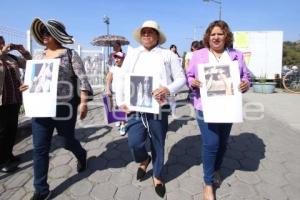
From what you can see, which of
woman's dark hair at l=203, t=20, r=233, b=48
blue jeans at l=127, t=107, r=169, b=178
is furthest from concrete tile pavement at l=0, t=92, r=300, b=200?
woman's dark hair at l=203, t=20, r=233, b=48

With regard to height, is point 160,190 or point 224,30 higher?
point 224,30

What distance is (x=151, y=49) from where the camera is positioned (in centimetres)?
321

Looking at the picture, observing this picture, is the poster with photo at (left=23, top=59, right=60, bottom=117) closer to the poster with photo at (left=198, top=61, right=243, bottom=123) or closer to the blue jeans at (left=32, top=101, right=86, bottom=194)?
the blue jeans at (left=32, top=101, right=86, bottom=194)

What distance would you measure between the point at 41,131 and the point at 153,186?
1.41m

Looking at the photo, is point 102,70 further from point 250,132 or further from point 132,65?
point 132,65

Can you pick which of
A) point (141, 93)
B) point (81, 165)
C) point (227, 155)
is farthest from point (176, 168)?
point (141, 93)

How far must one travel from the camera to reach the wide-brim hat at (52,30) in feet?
10.2

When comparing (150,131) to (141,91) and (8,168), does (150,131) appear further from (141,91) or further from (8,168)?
(8,168)

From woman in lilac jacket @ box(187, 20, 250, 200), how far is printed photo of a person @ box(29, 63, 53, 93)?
1.43 meters

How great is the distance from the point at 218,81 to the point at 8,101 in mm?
2664

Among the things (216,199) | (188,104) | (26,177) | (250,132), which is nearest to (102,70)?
(188,104)

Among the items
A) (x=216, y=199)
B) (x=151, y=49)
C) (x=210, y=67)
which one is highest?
(x=151, y=49)

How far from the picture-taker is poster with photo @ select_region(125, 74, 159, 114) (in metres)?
3.06

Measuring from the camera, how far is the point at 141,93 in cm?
311
